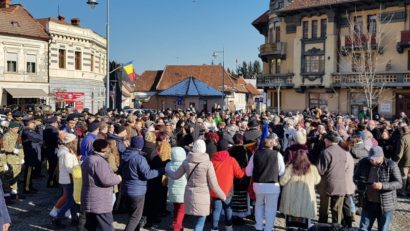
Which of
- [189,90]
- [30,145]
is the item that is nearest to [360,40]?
[189,90]

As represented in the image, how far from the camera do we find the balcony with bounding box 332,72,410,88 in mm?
31656

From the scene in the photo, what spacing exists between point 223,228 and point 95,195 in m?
3.01

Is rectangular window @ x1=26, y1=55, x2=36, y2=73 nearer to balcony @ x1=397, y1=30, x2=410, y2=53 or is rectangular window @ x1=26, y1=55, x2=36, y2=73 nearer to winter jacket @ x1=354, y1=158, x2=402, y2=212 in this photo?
balcony @ x1=397, y1=30, x2=410, y2=53

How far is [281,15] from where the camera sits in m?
38.6

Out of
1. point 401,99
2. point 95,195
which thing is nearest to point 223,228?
point 95,195

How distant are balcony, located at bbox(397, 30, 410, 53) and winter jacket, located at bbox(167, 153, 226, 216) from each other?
29158mm

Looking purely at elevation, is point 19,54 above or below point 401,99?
above

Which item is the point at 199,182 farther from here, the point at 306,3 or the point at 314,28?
the point at 306,3

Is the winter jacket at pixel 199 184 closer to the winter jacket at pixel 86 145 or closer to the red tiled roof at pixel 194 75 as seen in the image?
the winter jacket at pixel 86 145

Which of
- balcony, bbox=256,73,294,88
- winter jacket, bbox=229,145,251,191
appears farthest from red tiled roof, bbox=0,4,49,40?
winter jacket, bbox=229,145,251,191

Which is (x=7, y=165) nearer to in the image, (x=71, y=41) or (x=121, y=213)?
(x=121, y=213)

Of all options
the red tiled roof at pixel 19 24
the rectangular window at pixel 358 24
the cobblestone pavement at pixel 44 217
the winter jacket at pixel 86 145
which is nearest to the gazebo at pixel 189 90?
the red tiled roof at pixel 19 24

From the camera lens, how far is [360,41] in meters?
33.1

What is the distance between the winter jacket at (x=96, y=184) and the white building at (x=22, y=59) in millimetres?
31875
